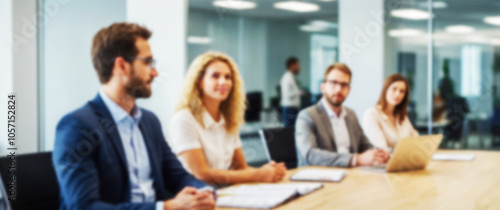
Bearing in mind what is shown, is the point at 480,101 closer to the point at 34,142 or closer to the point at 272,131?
the point at 272,131

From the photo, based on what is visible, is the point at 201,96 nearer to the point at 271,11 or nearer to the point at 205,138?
the point at 205,138

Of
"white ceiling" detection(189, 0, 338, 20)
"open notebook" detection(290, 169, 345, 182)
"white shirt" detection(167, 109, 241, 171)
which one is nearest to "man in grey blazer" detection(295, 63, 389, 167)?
"open notebook" detection(290, 169, 345, 182)

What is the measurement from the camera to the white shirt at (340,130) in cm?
357

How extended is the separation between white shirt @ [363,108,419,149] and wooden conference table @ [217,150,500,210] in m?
0.74

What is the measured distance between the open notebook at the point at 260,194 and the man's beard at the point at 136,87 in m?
0.49

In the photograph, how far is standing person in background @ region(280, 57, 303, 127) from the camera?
24.1 feet

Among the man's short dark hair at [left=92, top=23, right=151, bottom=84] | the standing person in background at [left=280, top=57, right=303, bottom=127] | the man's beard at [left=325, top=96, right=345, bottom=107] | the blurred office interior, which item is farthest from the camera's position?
the standing person in background at [left=280, top=57, right=303, bottom=127]

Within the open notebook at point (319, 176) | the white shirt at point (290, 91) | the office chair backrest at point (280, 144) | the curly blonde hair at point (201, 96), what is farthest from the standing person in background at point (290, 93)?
the open notebook at point (319, 176)

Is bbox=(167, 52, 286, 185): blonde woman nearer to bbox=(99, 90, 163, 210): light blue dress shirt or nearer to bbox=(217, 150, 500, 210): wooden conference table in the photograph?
bbox=(217, 150, 500, 210): wooden conference table

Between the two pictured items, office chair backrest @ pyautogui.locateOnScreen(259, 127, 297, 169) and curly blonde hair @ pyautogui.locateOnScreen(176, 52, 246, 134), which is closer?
curly blonde hair @ pyautogui.locateOnScreen(176, 52, 246, 134)

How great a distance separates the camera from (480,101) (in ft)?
21.5

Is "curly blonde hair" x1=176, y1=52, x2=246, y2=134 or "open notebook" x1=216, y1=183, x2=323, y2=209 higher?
"curly blonde hair" x1=176, y1=52, x2=246, y2=134

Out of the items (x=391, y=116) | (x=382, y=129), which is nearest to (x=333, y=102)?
(x=382, y=129)

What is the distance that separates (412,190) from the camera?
240 centimetres
